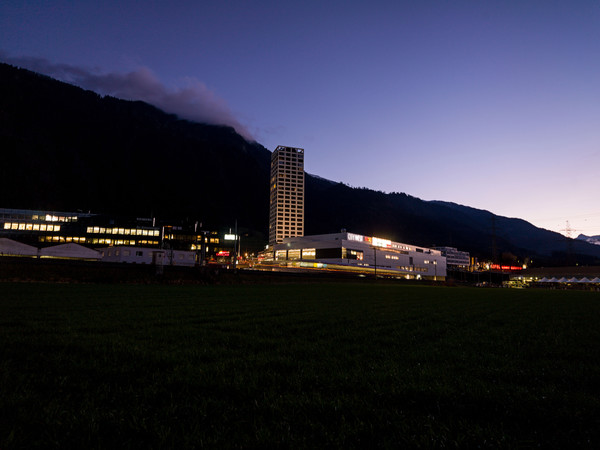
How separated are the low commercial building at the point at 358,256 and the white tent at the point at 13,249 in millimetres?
100256

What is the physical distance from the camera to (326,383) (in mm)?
4324

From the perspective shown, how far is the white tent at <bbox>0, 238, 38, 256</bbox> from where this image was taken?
46.6 meters

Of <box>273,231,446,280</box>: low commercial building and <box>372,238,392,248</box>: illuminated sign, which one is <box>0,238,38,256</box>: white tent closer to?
<box>273,231,446,280</box>: low commercial building

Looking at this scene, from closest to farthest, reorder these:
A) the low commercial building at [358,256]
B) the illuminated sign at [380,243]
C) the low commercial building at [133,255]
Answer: the low commercial building at [133,255] → the low commercial building at [358,256] → the illuminated sign at [380,243]

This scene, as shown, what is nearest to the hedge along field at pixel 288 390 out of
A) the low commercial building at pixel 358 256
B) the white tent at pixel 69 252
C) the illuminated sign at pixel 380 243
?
the white tent at pixel 69 252

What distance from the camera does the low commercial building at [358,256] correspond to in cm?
13588

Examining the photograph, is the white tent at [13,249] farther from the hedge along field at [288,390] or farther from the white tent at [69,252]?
the hedge along field at [288,390]

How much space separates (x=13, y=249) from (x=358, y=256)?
113m

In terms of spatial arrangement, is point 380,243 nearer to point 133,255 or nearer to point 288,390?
point 133,255

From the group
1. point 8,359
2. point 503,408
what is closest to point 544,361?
point 503,408

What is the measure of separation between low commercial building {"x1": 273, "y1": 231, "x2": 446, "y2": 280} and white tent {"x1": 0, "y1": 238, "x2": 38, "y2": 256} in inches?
3947

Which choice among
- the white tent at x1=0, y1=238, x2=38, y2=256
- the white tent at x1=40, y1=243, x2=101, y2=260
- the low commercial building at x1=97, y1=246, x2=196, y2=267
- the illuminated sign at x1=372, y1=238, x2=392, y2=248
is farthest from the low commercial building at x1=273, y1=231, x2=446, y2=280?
the white tent at x1=0, y1=238, x2=38, y2=256

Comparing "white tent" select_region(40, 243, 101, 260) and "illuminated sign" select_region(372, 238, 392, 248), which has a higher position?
"illuminated sign" select_region(372, 238, 392, 248)

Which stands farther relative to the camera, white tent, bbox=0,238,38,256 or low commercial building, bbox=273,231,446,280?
low commercial building, bbox=273,231,446,280
